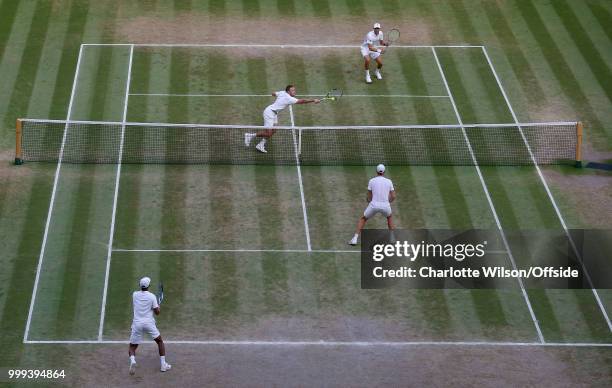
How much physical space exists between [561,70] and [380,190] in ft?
41.9

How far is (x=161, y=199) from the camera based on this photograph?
34531 millimetres

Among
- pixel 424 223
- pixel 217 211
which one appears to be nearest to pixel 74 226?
pixel 217 211

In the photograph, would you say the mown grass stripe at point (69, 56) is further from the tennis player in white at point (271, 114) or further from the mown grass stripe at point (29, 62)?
the tennis player in white at point (271, 114)

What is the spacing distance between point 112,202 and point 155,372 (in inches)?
304

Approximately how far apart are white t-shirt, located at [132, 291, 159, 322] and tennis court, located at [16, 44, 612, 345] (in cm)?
212

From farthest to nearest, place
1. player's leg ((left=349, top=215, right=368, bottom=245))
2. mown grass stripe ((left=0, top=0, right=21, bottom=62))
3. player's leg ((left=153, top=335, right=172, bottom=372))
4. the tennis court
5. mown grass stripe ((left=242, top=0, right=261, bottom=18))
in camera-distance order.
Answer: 1. mown grass stripe ((left=242, top=0, right=261, bottom=18))
2. mown grass stripe ((left=0, top=0, right=21, bottom=62))
3. player's leg ((left=349, top=215, right=368, bottom=245))
4. the tennis court
5. player's leg ((left=153, top=335, right=172, bottom=372))

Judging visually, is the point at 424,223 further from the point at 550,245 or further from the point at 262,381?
the point at 262,381

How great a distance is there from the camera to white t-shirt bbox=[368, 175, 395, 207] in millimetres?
31891

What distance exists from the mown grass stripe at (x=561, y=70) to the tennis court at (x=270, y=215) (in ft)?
7.00

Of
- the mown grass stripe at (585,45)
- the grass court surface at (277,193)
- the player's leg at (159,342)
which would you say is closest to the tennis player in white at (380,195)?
the grass court surface at (277,193)

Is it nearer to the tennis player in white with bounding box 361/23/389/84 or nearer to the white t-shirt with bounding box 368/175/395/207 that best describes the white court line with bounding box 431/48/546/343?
the tennis player in white with bounding box 361/23/389/84

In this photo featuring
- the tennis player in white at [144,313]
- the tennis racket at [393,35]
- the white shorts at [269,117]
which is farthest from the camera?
the tennis racket at [393,35]

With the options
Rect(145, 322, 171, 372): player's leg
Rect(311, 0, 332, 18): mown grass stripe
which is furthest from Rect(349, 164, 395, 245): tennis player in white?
Rect(311, 0, 332, 18): mown grass stripe

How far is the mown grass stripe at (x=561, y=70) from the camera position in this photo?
39125mm
